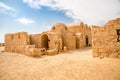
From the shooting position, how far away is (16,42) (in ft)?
41.9

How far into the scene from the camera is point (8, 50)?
13438 mm

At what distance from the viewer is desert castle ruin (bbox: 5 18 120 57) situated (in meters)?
6.65

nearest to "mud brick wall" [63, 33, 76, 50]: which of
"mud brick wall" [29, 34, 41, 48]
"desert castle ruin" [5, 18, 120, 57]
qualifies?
"desert castle ruin" [5, 18, 120, 57]

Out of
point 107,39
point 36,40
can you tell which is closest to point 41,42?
point 36,40

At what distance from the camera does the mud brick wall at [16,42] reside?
12.2 metres

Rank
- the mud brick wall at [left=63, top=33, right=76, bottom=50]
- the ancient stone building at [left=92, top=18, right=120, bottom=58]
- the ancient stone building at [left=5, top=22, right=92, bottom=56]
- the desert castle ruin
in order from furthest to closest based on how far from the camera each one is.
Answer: the mud brick wall at [left=63, top=33, right=76, bottom=50] < the ancient stone building at [left=5, top=22, right=92, bottom=56] < the desert castle ruin < the ancient stone building at [left=92, top=18, right=120, bottom=58]

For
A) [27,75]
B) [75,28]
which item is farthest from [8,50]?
[75,28]

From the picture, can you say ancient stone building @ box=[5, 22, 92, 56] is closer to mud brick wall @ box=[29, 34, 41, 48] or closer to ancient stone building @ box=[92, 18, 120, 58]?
mud brick wall @ box=[29, 34, 41, 48]

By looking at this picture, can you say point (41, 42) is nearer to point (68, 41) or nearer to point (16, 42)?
point (16, 42)

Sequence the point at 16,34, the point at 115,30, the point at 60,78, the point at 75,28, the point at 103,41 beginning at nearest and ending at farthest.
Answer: the point at 60,78, the point at 115,30, the point at 103,41, the point at 16,34, the point at 75,28

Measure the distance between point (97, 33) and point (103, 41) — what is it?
733 millimetres

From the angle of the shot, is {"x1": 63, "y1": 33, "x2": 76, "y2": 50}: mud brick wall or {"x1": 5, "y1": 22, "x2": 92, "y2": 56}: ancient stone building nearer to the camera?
{"x1": 5, "y1": 22, "x2": 92, "y2": 56}: ancient stone building

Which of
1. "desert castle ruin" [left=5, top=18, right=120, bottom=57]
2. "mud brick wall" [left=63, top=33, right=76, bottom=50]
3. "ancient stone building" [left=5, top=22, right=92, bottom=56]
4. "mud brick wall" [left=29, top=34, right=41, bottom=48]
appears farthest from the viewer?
"mud brick wall" [left=63, top=33, right=76, bottom=50]

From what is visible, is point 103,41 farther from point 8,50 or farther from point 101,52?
point 8,50
